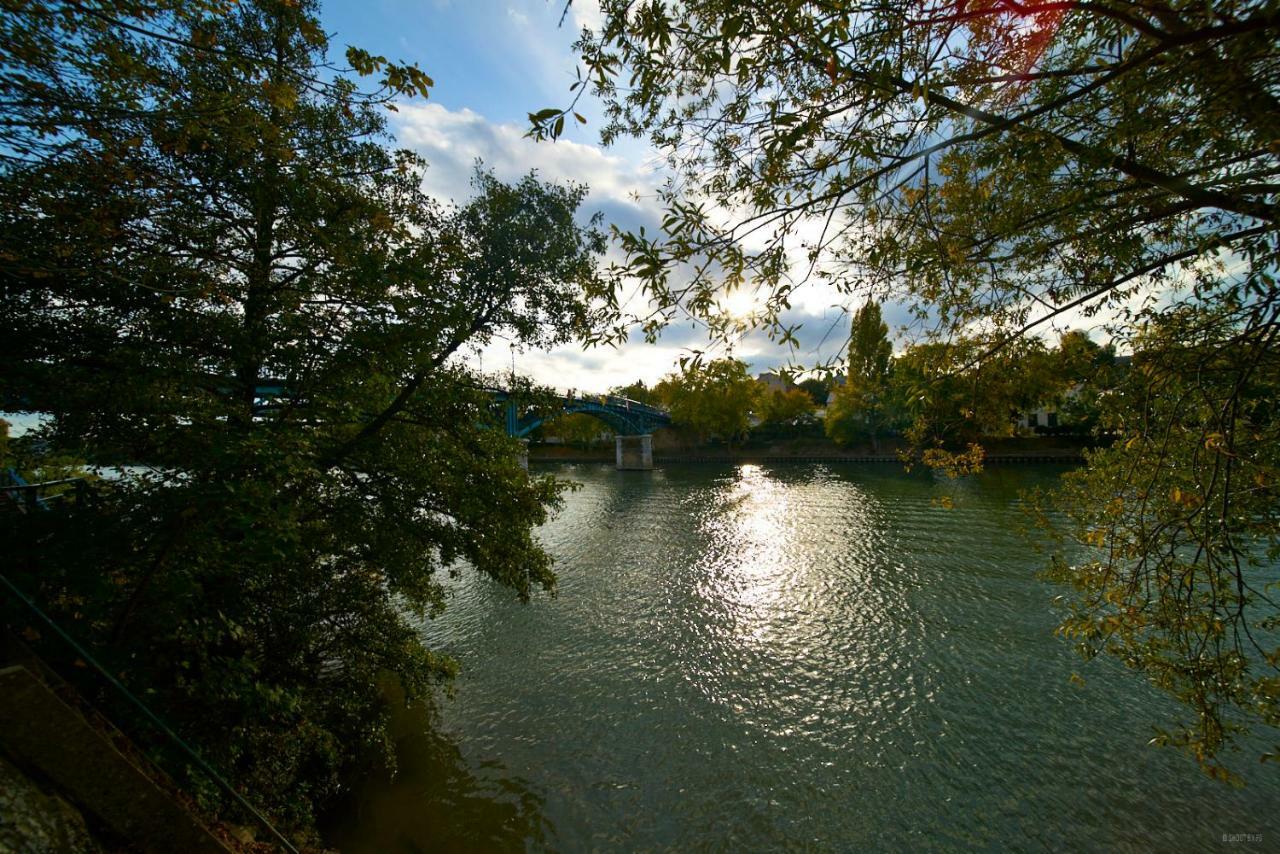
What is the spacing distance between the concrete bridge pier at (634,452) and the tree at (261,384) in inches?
2034

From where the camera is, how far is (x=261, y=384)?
639cm

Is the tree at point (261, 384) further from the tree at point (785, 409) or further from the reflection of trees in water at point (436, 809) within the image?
the tree at point (785, 409)

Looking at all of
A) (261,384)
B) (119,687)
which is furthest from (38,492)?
(119,687)

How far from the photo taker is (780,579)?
17.0m

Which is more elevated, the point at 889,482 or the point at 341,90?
the point at 341,90

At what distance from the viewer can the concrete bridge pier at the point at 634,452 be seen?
61.0m

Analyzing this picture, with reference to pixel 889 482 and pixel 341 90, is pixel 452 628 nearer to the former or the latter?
pixel 341 90

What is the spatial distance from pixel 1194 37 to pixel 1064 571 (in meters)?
5.14

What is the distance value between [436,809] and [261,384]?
636 cm

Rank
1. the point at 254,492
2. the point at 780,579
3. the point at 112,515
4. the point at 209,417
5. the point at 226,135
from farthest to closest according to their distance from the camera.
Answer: the point at 780,579
the point at 226,135
the point at 209,417
the point at 112,515
the point at 254,492

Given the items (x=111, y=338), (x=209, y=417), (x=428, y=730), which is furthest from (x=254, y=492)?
(x=428, y=730)

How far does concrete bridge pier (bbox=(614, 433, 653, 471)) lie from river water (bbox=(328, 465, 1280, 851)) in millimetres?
43774

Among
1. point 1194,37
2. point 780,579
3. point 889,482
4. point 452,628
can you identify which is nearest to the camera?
point 1194,37

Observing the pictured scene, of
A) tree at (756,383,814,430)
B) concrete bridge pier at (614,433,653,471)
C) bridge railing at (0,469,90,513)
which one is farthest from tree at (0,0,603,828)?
tree at (756,383,814,430)
